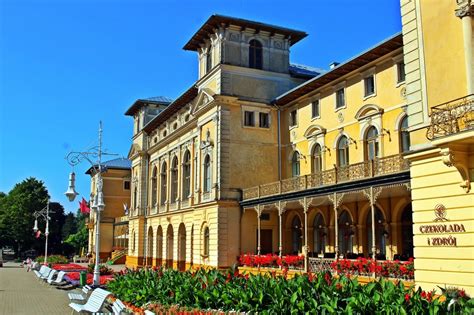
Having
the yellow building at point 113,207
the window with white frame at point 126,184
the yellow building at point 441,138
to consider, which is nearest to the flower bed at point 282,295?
the yellow building at point 441,138

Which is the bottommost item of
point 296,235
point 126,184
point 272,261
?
point 272,261

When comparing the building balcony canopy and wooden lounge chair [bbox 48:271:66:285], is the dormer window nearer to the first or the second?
the building balcony canopy

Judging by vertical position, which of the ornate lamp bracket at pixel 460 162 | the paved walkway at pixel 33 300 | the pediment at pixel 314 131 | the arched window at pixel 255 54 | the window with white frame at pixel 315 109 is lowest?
the paved walkway at pixel 33 300

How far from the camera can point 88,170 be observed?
3191 inches

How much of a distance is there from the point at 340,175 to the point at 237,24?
49.7 feet

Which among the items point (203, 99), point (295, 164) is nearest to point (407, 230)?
point (295, 164)

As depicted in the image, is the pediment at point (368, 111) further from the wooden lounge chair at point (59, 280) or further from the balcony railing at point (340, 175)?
the wooden lounge chair at point (59, 280)

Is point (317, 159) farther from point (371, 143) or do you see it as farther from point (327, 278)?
point (327, 278)

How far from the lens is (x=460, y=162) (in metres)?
12.6

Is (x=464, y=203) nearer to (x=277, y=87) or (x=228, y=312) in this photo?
(x=228, y=312)

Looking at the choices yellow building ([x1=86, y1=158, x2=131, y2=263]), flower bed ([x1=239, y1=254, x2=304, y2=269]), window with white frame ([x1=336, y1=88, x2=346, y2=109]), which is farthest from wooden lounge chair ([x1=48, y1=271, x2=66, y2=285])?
yellow building ([x1=86, y1=158, x2=131, y2=263])

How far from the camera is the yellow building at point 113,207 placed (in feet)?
219

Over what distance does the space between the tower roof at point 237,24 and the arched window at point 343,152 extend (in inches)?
436

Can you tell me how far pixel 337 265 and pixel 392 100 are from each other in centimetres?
Answer: 819
